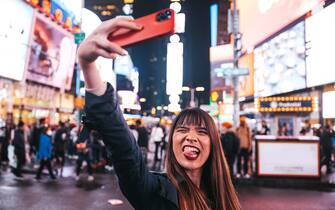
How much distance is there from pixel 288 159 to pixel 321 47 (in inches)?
508

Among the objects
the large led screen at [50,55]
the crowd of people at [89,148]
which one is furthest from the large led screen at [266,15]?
the large led screen at [50,55]

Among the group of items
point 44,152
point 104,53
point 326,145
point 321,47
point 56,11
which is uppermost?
point 56,11

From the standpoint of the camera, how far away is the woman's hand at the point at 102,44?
1.33 metres

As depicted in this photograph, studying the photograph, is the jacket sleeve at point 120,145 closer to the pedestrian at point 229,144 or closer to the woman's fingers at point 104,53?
the woman's fingers at point 104,53

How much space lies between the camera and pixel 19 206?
26.4 ft

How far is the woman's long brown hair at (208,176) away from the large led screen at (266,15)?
2363 cm

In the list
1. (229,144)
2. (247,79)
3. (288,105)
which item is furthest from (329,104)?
(247,79)

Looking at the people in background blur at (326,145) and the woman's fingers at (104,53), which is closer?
the woman's fingers at (104,53)

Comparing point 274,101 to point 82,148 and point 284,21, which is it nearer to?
point 284,21

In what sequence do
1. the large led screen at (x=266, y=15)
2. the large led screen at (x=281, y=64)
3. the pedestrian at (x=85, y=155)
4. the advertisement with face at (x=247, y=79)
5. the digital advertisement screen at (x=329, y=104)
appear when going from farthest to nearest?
the advertisement with face at (x=247, y=79)
the large led screen at (x=281, y=64)
the large led screen at (x=266, y=15)
the digital advertisement screen at (x=329, y=104)
the pedestrian at (x=85, y=155)

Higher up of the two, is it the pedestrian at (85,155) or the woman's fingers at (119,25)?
the woman's fingers at (119,25)

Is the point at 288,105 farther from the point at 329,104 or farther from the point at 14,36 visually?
the point at 14,36

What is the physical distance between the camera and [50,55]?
89.9 ft

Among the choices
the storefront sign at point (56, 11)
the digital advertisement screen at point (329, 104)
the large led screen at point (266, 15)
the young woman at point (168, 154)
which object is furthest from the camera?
the large led screen at point (266, 15)
